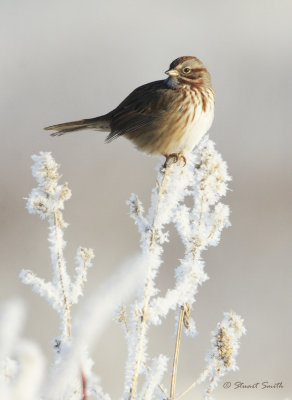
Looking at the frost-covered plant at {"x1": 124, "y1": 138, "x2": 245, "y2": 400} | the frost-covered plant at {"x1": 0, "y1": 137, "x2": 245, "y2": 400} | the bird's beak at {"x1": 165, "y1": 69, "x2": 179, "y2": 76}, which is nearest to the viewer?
the frost-covered plant at {"x1": 0, "y1": 137, "x2": 245, "y2": 400}

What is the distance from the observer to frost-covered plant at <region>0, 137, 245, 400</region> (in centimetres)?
125

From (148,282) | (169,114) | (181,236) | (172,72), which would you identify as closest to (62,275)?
(148,282)

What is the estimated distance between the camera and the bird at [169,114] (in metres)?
3.90

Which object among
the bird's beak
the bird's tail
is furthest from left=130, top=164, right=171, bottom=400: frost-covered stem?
the bird's tail

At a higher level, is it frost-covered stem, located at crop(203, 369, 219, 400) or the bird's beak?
the bird's beak

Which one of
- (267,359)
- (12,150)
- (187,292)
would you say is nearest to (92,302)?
(187,292)

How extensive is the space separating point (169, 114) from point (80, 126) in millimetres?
582

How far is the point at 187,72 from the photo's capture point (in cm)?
409

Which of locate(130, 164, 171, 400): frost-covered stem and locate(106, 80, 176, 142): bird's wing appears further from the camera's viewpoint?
locate(106, 80, 176, 142): bird's wing

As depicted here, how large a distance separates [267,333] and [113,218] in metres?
2.33

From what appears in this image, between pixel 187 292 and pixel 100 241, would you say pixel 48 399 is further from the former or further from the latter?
pixel 100 241

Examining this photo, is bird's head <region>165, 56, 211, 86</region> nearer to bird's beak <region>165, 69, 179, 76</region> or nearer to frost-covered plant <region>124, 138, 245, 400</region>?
bird's beak <region>165, 69, 179, 76</region>

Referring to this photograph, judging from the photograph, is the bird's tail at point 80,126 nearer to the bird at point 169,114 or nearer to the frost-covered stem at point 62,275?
the bird at point 169,114

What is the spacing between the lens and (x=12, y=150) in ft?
29.7
